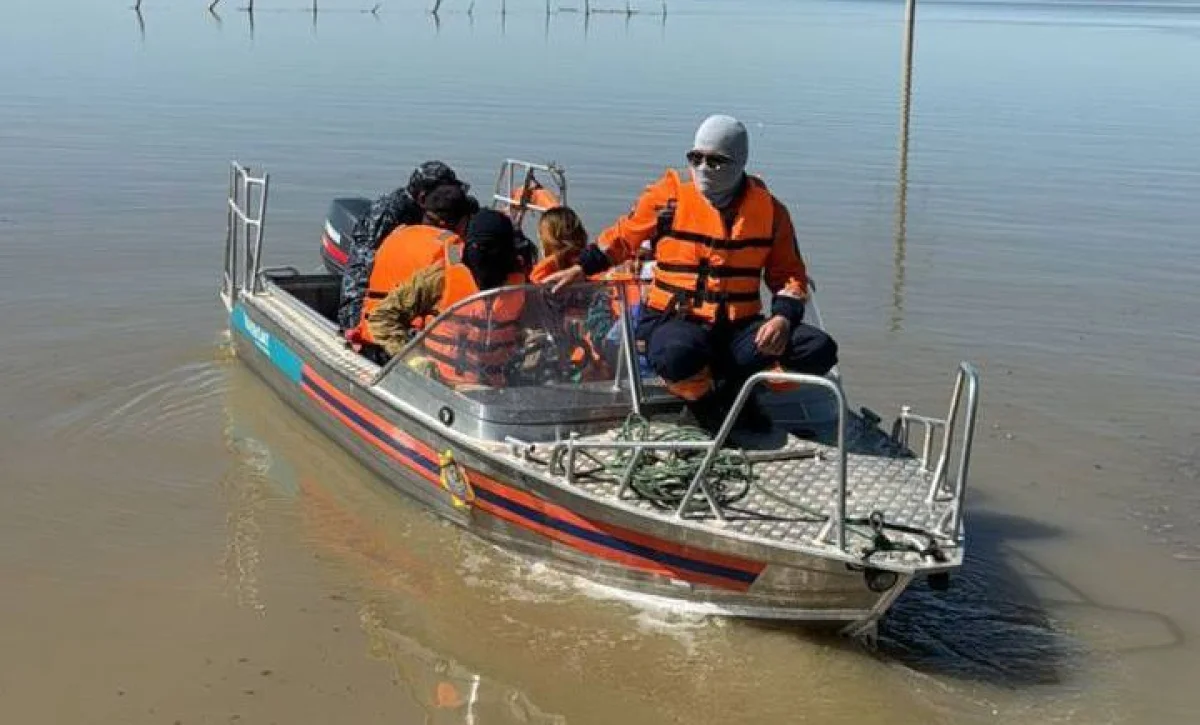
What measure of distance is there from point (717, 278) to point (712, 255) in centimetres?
10

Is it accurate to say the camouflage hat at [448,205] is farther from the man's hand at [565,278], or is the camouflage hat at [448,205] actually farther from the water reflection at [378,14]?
the water reflection at [378,14]

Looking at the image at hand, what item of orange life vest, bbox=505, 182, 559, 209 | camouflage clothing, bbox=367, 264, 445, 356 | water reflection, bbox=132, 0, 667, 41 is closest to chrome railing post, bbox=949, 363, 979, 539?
camouflage clothing, bbox=367, 264, 445, 356

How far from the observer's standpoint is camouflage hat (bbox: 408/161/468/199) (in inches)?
285

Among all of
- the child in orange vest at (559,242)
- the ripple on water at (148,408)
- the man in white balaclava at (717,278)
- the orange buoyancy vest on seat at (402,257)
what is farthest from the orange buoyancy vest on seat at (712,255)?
the ripple on water at (148,408)

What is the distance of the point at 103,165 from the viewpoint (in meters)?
15.7

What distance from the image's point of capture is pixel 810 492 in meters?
5.27

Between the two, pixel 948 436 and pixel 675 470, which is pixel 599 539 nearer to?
pixel 675 470

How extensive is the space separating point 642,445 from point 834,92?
850 inches

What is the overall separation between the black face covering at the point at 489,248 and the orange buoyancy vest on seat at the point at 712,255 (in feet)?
2.76

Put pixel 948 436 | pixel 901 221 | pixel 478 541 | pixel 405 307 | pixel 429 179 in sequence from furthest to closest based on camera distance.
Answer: pixel 901 221 < pixel 429 179 < pixel 405 307 < pixel 478 541 < pixel 948 436

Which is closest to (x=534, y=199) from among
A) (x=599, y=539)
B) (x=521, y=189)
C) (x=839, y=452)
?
(x=521, y=189)

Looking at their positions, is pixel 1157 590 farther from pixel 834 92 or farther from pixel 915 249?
pixel 834 92

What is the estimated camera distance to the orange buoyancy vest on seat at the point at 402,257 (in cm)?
657

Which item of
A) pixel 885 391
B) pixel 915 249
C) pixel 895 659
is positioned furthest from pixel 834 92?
pixel 895 659
